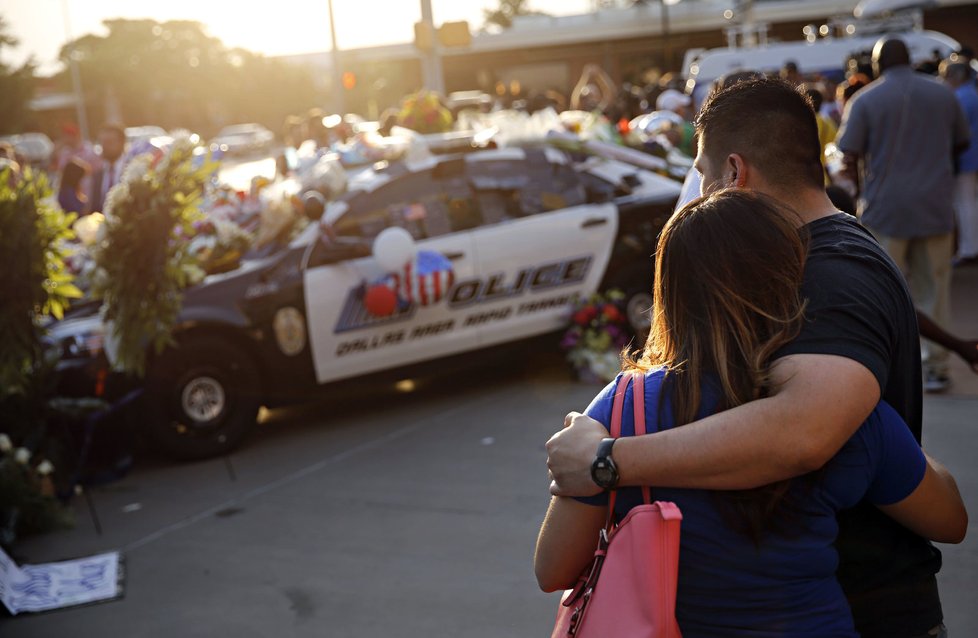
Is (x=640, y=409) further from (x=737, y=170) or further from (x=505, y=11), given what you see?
(x=505, y=11)

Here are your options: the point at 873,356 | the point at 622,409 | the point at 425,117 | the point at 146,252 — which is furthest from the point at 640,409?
the point at 425,117

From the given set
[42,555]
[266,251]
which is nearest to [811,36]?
[266,251]

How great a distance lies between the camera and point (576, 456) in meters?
1.83

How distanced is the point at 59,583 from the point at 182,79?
77242mm

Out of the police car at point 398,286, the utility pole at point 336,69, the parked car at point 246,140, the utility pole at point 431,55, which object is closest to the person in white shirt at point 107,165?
the police car at point 398,286

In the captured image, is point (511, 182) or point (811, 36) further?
point (811, 36)

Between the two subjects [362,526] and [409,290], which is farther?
[409,290]

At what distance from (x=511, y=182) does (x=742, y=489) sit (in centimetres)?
632

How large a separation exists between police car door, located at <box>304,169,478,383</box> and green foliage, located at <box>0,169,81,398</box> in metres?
1.58

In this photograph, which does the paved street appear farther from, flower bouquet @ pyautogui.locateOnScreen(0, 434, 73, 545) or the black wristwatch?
the black wristwatch

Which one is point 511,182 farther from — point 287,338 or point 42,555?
point 42,555

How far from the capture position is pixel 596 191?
8305 mm

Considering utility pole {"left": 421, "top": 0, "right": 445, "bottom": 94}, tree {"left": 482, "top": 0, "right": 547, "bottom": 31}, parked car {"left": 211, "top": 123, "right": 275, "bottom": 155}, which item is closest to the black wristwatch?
utility pole {"left": 421, "top": 0, "right": 445, "bottom": 94}

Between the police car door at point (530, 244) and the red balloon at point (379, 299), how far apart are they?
1.90 ft
